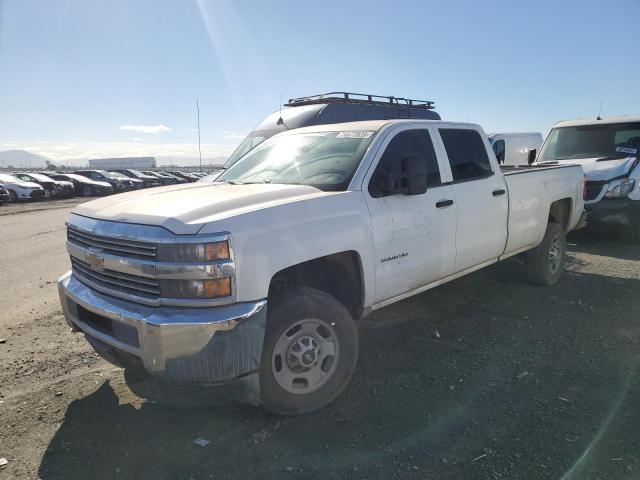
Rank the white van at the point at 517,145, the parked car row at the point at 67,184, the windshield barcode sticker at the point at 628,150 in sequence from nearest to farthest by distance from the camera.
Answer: the windshield barcode sticker at the point at 628,150 < the white van at the point at 517,145 < the parked car row at the point at 67,184

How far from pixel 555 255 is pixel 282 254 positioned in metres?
4.57

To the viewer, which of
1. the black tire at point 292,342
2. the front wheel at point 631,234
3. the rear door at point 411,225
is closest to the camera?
the black tire at point 292,342

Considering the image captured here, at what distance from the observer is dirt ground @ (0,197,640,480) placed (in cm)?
269

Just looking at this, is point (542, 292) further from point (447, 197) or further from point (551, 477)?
point (551, 477)

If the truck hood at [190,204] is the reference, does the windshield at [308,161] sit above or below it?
above

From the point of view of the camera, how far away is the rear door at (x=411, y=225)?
358cm

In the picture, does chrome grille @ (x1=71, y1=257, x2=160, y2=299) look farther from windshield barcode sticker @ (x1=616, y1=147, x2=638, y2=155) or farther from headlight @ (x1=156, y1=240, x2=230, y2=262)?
windshield barcode sticker @ (x1=616, y1=147, x2=638, y2=155)

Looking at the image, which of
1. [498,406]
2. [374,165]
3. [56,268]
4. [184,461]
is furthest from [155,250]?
[56,268]

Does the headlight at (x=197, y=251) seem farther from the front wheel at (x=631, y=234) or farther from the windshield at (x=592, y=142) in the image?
the windshield at (x=592, y=142)

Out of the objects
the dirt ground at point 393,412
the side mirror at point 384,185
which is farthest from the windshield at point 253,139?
the side mirror at point 384,185

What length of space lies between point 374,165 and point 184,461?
241cm

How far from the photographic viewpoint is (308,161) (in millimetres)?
3945

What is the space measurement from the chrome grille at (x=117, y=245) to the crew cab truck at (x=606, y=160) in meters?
7.85

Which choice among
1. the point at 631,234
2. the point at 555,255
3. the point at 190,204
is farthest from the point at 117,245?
the point at 631,234
